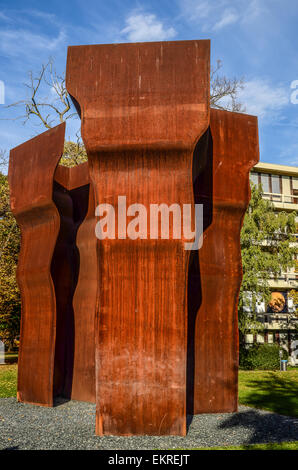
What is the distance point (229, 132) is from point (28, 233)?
19.9 feet

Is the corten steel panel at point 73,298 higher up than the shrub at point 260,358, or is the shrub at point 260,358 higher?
the corten steel panel at point 73,298

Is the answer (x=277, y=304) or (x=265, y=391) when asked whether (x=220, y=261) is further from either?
(x=277, y=304)

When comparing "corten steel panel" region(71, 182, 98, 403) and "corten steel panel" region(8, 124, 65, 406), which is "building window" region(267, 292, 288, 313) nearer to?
"corten steel panel" region(71, 182, 98, 403)

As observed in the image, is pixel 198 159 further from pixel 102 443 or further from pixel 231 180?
pixel 102 443

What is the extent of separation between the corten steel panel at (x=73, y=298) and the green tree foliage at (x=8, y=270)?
425 inches

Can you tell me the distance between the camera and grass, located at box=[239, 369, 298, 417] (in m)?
10.7

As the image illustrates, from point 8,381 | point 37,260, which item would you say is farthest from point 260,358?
point 37,260

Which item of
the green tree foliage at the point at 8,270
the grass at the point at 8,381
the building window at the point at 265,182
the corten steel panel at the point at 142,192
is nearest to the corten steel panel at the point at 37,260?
the grass at the point at 8,381

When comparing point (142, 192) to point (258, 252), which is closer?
point (142, 192)

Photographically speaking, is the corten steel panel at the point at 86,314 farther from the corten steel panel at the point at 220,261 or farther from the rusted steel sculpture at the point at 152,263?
the corten steel panel at the point at 220,261

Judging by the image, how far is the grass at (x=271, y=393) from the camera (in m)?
10.7

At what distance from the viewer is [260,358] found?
80.8ft

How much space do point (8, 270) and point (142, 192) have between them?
16.2 m

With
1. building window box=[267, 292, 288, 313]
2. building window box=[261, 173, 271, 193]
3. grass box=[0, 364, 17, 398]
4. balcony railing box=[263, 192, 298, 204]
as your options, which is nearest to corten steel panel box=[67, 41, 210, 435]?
grass box=[0, 364, 17, 398]
